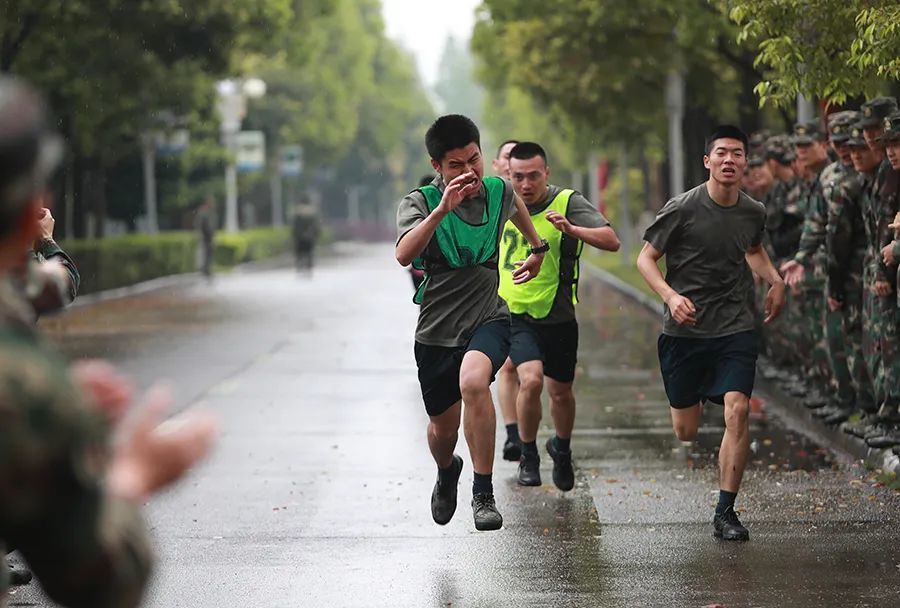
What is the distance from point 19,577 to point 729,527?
3111 millimetres

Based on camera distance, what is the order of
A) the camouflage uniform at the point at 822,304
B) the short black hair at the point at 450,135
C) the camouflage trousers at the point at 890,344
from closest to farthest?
the short black hair at the point at 450,135 → the camouflage trousers at the point at 890,344 → the camouflage uniform at the point at 822,304

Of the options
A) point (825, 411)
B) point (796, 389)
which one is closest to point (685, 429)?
point (825, 411)

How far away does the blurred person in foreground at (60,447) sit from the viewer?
2.62 metres

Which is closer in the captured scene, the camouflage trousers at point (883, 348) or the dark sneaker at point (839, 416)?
the camouflage trousers at point (883, 348)

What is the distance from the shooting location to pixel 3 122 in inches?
104

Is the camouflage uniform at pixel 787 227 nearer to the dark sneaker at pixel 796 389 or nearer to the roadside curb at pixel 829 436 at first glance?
the dark sneaker at pixel 796 389

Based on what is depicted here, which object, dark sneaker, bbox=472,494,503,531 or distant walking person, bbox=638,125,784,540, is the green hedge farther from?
dark sneaker, bbox=472,494,503,531

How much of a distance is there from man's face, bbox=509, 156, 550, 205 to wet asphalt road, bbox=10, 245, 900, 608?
1.61 meters

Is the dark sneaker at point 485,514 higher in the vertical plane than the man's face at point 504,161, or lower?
lower

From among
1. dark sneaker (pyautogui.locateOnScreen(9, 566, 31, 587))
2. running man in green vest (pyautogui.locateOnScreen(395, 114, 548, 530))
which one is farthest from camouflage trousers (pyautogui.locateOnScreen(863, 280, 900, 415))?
dark sneaker (pyautogui.locateOnScreen(9, 566, 31, 587))

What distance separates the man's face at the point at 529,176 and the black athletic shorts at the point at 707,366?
1.26 metres

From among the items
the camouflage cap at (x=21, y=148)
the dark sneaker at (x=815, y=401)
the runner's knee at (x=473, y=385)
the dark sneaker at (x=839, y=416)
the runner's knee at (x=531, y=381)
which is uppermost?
the camouflage cap at (x=21, y=148)

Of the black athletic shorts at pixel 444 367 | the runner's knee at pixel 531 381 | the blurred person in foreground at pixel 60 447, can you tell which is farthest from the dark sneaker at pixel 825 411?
the blurred person in foreground at pixel 60 447

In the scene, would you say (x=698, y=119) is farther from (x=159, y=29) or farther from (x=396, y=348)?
(x=396, y=348)
